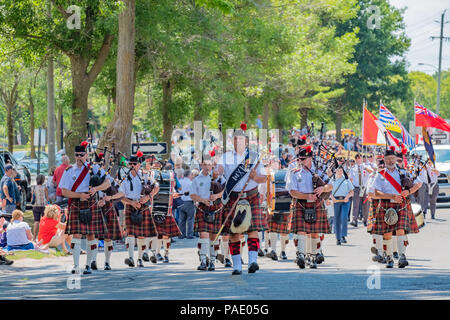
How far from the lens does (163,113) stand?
32.1 metres

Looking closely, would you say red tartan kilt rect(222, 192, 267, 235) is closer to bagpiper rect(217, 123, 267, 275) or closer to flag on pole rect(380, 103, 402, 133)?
bagpiper rect(217, 123, 267, 275)

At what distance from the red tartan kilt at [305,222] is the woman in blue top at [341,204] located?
4.92 meters

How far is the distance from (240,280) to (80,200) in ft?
9.99

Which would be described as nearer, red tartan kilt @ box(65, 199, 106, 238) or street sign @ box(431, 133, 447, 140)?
red tartan kilt @ box(65, 199, 106, 238)

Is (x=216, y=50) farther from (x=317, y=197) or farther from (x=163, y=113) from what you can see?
(x=317, y=197)

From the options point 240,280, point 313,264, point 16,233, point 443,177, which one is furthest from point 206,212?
point 443,177

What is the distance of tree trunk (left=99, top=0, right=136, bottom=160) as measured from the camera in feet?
65.7

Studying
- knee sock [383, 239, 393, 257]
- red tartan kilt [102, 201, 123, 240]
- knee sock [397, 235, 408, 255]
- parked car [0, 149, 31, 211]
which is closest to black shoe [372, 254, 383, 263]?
knee sock [383, 239, 393, 257]

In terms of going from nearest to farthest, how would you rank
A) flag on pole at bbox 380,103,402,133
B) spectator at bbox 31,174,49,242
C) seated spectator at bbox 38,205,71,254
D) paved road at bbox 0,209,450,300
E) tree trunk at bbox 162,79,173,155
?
paved road at bbox 0,209,450,300 → seated spectator at bbox 38,205,71,254 → spectator at bbox 31,174,49,242 → flag on pole at bbox 380,103,402,133 → tree trunk at bbox 162,79,173,155

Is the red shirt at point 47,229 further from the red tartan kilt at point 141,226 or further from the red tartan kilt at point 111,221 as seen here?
the red tartan kilt at point 111,221

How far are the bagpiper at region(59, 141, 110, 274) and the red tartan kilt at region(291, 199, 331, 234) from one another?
2.73 metres

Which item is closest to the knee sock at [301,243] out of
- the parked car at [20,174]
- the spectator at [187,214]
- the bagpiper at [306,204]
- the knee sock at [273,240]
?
the bagpiper at [306,204]

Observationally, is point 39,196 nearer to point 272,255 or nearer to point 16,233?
point 16,233

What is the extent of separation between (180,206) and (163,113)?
12.1 metres
